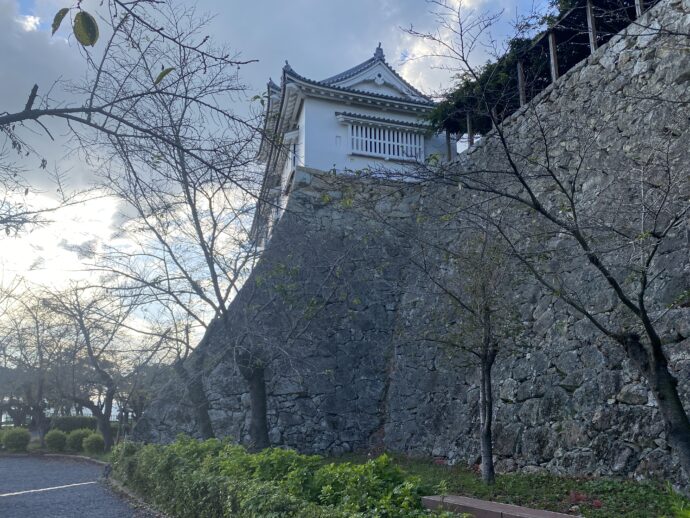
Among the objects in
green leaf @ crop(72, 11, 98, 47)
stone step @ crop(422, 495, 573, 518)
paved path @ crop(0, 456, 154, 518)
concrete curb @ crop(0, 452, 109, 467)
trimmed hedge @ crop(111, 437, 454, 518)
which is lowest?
concrete curb @ crop(0, 452, 109, 467)

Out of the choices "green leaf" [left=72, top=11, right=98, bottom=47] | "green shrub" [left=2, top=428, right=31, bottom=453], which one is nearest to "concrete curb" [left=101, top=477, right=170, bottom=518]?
"green leaf" [left=72, top=11, right=98, bottom=47]

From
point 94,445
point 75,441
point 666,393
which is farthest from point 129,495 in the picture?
point 75,441

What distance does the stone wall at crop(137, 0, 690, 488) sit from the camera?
24.7 feet

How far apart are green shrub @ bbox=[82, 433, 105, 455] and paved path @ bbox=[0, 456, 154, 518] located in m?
3.07

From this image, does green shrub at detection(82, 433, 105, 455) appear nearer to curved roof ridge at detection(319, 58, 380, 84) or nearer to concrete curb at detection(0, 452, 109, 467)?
concrete curb at detection(0, 452, 109, 467)

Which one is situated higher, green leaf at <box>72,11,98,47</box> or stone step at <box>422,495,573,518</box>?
green leaf at <box>72,11,98,47</box>

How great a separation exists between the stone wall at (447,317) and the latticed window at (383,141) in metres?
1.59

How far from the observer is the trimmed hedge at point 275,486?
4.52 m

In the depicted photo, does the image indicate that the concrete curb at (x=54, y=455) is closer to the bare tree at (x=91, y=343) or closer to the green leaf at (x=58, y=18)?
the bare tree at (x=91, y=343)

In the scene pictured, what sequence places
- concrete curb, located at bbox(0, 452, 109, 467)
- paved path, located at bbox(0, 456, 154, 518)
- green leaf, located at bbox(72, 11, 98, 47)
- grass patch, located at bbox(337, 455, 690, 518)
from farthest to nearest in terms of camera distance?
1. concrete curb, located at bbox(0, 452, 109, 467)
2. paved path, located at bbox(0, 456, 154, 518)
3. grass patch, located at bbox(337, 455, 690, 518)
4. green leaf, located at bbox(72, 11, 98, 47)

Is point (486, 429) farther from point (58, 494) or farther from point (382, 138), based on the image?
point (382, 138)

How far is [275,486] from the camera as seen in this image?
532cm

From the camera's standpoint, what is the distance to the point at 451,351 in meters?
9.03

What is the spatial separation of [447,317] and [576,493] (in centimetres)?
382
